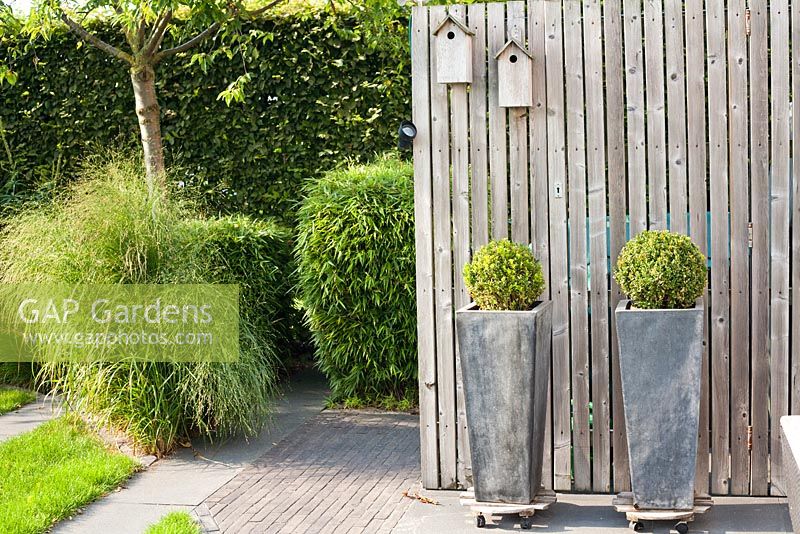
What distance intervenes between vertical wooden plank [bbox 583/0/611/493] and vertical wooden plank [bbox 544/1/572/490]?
0.38 ft

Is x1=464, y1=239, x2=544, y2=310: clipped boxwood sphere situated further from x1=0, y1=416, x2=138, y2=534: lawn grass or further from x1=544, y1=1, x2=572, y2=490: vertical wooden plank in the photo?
x1=0, y1=416, x2=138, y2=534: lawn grass

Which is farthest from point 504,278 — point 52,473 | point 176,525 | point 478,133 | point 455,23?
point 52,473

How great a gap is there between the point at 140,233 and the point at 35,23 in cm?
230

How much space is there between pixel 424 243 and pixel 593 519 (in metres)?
1.45

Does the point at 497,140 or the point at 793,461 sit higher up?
the point at 497,140

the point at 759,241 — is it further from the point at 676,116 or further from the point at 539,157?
the point at 539,157

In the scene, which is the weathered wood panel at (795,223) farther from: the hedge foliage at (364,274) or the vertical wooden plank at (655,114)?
the hedge foliage at (364,274)

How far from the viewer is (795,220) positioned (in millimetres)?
4016

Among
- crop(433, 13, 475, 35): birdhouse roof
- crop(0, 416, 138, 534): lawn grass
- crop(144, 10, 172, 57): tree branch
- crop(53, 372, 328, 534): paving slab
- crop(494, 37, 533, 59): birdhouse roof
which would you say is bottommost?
crop(53, 372, 328, 534): paving slab

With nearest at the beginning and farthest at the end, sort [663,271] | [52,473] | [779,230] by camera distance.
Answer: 1. [663,271]
2. [779,230]
3. [52,473]

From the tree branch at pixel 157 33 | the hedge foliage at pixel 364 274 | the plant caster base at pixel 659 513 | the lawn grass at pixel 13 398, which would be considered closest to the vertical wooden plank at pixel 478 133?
the plant caster base at pixel 659 513

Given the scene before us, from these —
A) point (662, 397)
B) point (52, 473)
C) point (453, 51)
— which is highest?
point (453, 51)

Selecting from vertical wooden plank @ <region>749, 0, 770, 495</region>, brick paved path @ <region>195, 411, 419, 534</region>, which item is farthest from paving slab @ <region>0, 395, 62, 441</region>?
vertical wooden plank @ <region>749, 0, 770, 495</region>

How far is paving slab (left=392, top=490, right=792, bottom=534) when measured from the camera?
378 centimetres
